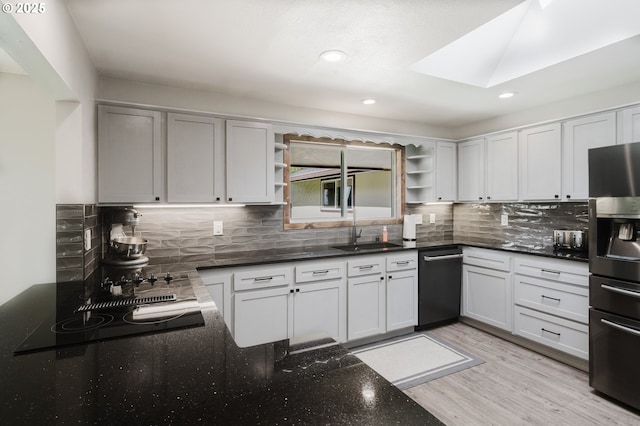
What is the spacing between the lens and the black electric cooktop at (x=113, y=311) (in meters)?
1.22

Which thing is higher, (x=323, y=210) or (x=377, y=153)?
(x=377, y=153)

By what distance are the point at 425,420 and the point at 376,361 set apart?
2447mm

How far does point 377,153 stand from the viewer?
13.9 feet

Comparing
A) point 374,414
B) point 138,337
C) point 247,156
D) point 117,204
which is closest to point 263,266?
point 247,156

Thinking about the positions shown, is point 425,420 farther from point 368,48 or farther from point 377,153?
point 377,153

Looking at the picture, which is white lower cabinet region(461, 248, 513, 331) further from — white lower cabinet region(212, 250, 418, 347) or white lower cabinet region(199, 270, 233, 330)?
white lower cabinet region(199, 270, 233, 330)

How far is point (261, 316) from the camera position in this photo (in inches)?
111

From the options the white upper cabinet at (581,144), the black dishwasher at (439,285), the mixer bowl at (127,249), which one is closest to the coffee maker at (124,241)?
the mixer bowl at (127,249)

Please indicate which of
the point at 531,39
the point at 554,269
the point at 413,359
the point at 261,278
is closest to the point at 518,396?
the point at 413,359

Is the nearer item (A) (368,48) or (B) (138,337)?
(B) (138,337)

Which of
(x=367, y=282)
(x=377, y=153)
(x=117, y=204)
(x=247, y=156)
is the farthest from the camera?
(x=377, y=153)

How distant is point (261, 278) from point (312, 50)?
1.82 m

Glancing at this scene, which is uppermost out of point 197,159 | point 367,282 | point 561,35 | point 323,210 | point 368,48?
point 561,35

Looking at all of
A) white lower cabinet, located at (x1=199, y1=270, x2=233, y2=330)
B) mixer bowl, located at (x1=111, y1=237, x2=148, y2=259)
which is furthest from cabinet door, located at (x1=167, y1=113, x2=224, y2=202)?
white lower cabinet, located at (x1=199, y1=270, x2=233, y2=330)
